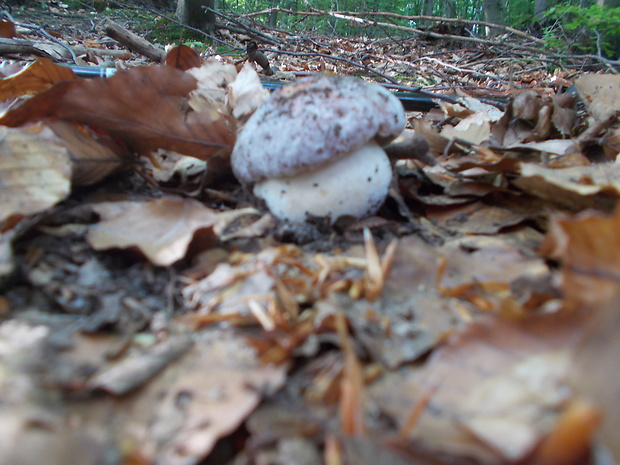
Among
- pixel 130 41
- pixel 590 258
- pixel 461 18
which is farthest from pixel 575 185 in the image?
pixel 461 18

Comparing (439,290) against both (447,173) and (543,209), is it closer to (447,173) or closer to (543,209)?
(543,209)

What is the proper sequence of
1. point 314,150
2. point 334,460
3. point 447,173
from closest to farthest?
point 334,460, point 314,150, point 447,173

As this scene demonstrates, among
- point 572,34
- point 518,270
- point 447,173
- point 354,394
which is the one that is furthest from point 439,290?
point 572,34

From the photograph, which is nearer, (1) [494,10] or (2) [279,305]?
→ (2) [279,305]

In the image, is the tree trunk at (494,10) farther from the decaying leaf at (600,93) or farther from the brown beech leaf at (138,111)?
the brown beech leaf at (138,111)

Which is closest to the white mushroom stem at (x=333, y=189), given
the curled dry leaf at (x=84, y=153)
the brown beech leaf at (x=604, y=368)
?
the curled dry leaf at (x=84, y=153)

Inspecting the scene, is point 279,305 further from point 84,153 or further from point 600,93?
point 600,93
